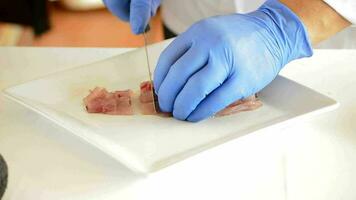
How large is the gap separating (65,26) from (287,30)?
1955 millimetres

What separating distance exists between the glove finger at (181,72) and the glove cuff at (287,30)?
109 millimetres

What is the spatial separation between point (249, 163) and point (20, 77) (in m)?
0.43

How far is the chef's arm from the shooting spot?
72cm

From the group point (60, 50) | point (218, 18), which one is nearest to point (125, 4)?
point (60, 50)

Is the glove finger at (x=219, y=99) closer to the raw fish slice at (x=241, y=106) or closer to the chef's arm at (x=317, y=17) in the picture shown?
the raw fish slice at (x=241, y=106)

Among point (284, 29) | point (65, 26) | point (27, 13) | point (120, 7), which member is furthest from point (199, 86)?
point (65, 26)

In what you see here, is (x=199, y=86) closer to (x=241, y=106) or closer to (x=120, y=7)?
(x=241, y=106)

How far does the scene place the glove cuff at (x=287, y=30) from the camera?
67 centimetres

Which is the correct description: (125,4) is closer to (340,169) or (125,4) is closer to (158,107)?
(158,107)

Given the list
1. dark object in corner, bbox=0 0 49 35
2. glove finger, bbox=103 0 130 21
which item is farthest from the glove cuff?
dark object in corner, bbox=0 0 49 35

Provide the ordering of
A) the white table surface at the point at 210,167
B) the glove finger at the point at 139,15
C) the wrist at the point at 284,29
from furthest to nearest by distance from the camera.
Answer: the glove finger at the point at 139,15, the wrist at the point at 284,29, the white table surface at the point at 210,167

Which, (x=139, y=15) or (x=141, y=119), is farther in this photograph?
(x=139, y=15)

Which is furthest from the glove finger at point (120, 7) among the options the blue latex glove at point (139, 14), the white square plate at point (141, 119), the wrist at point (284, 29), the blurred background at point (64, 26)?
the blurred background at point (64, 26)

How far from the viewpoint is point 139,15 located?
0.81 m
